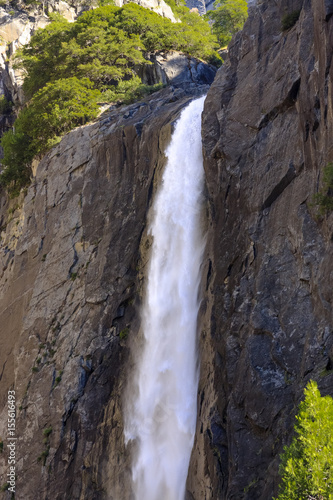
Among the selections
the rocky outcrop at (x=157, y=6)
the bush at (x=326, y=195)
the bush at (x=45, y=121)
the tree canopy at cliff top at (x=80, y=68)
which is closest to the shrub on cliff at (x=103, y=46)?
the tree canopy at cliff top at (x=80, y=68)

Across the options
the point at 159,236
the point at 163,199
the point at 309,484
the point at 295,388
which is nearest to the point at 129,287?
the point at 159,236

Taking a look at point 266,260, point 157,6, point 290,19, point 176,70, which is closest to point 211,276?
point 266,260

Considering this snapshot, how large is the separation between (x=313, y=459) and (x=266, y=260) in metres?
8.04

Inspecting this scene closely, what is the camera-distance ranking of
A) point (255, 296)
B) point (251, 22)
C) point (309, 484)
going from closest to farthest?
point (309, 484)
point (255, 296)
point (251, 22)

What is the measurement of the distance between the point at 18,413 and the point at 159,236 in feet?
34.4

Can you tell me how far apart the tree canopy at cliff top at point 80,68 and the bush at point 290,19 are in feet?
51.7

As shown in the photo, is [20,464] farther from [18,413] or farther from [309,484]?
[309,484]

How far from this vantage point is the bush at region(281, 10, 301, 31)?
2105cm

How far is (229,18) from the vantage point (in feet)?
185

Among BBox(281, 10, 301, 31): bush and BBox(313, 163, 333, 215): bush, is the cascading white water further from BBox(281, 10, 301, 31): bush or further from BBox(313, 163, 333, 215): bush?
BBox(313, 163, 333, 215): bush

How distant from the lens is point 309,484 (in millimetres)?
11125

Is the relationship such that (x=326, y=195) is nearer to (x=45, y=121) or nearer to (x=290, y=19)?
(x=290, y=19)

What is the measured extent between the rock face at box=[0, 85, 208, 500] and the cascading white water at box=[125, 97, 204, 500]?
900 mm

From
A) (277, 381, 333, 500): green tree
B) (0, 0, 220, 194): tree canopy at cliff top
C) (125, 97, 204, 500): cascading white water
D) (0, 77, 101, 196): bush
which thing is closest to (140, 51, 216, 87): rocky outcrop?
(0, 0, 220, 194): tree canopy at cliff top
